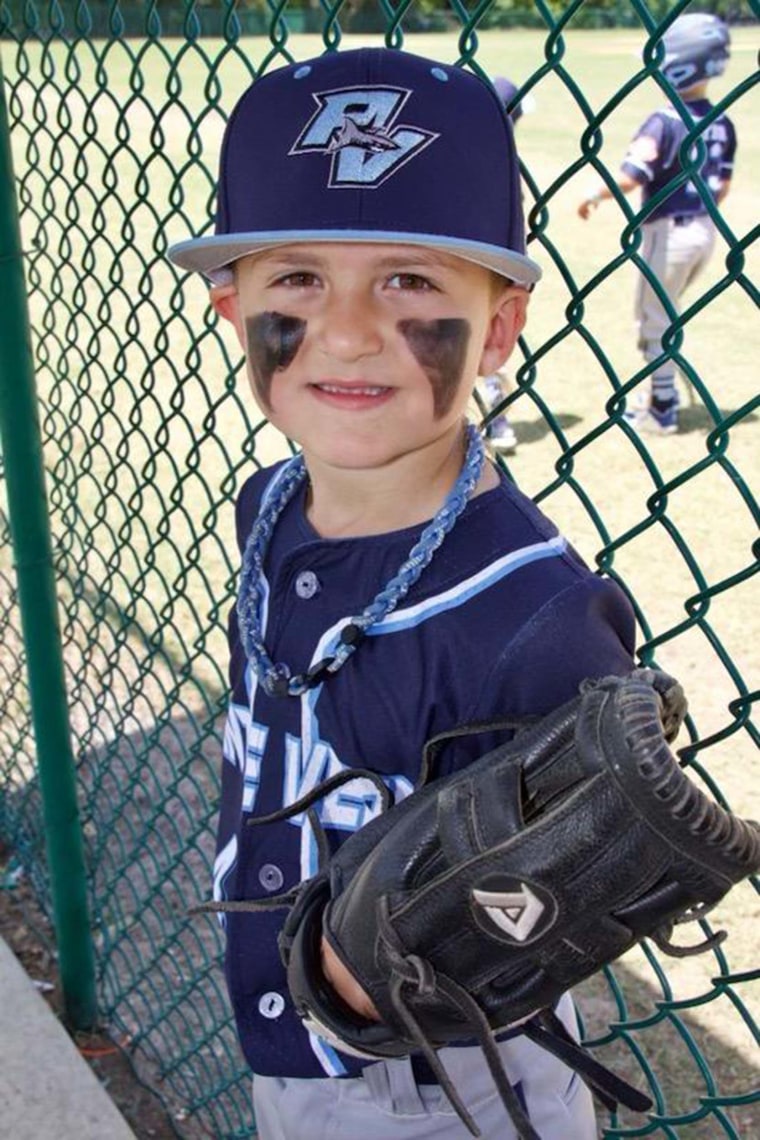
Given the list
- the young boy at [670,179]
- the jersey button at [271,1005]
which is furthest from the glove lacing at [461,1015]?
the young boy at [670,179]

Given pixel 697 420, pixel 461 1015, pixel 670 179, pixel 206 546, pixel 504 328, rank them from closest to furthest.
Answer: pixel 461 1015 < pixel 504 328 < pixel 206 546 < pixel 670 179 < pixel 697 420

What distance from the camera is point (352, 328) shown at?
1.41 metres

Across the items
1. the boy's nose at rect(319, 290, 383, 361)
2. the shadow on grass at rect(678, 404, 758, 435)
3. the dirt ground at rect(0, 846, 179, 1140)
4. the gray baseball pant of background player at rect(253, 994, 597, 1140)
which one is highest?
the boy's nose at rect(319, 290, 383, 361)

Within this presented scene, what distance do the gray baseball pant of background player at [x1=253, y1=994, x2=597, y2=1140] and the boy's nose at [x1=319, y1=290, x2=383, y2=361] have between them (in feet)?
2.91

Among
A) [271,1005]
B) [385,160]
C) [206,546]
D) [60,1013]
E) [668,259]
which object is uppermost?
[668,259]

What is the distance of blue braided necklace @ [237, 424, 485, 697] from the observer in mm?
1463

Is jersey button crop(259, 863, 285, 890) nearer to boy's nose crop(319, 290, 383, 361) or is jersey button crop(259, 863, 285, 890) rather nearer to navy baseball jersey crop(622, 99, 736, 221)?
boy's nose crop(319, 290, 383, 361)

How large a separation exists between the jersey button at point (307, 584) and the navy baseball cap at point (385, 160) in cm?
42

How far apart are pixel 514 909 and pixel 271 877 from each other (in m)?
0.57

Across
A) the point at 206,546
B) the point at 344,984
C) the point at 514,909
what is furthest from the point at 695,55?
the point at 514,909

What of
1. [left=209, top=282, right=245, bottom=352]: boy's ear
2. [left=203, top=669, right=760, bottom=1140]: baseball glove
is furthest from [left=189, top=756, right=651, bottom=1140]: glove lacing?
[left=209, top=282, right=245, bottom=352]: boy's ear

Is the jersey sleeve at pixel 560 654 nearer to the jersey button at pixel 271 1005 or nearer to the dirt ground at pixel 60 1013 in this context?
the jersey button at pixel 271 1005

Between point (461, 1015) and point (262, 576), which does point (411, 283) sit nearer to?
point (262, 576)

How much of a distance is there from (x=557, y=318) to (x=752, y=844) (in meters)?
8.05
